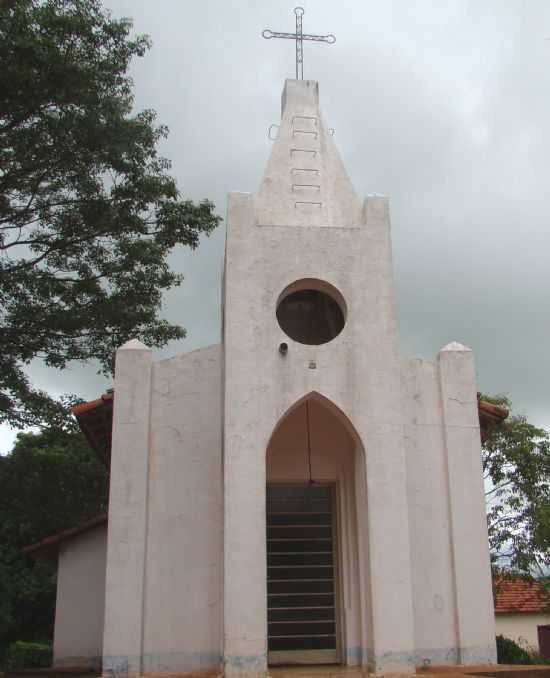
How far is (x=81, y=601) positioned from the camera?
618 inches

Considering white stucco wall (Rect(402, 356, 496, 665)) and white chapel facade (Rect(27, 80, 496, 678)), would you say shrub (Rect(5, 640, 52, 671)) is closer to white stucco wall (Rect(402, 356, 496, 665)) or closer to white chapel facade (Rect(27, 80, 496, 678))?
white chapel facade (Rect(27, 80, 496, 678))

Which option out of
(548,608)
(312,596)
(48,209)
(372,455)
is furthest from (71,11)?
(548,608)

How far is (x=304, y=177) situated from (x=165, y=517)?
5.91 meters

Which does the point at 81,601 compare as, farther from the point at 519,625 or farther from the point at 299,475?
the point at 519,625

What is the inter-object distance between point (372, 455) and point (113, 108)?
33.5ft

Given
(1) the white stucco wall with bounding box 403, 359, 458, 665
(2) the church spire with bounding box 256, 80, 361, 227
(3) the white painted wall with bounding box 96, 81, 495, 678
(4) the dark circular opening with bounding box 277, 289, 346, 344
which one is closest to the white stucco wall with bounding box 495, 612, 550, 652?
(1) the white stucco wall with bounding box 403, 359, 458, 665

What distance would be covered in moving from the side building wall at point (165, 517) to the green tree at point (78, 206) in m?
6.25

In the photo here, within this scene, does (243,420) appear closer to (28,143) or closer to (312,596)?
(312,596)

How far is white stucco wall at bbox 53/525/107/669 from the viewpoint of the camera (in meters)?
15.4

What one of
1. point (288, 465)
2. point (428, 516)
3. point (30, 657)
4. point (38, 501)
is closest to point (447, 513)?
point (428, 516)

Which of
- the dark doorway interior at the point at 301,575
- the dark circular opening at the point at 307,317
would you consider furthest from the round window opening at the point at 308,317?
the dark doorway interior at the point at 301,575

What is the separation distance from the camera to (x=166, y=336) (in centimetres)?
1905

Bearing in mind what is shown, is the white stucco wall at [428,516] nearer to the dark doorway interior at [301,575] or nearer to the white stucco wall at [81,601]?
the dark doorway interior at [301,575]

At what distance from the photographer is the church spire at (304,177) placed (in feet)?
41.3
